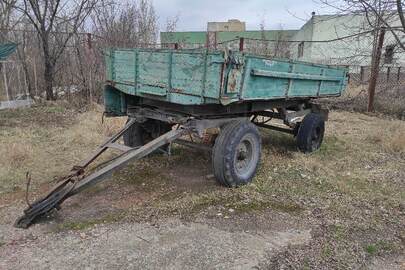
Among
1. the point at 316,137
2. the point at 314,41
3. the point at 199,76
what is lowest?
the point at 316,137

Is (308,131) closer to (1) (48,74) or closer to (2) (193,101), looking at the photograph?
(2) (193,101)

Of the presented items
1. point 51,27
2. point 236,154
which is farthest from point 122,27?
point 236,154

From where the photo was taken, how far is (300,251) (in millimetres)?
3352

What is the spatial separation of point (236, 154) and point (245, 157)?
350 millimetres

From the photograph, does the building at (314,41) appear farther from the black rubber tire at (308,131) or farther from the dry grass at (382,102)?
the black rubber tire at (308,131)

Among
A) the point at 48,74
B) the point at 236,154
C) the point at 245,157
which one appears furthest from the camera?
the point at 48,74

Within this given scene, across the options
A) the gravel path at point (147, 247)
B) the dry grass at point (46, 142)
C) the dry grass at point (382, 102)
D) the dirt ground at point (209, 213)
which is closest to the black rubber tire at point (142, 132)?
the dirt ground at point (209, 213)

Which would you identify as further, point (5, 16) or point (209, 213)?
point (5, 16)

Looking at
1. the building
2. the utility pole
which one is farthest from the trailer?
the building

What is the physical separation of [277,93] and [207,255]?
97.1 inches

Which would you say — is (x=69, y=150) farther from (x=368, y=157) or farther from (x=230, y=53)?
(x=368, y=157)

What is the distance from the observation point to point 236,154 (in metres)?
4.57

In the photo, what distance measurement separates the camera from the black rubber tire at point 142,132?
219 inches

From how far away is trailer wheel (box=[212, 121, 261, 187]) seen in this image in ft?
14.6
